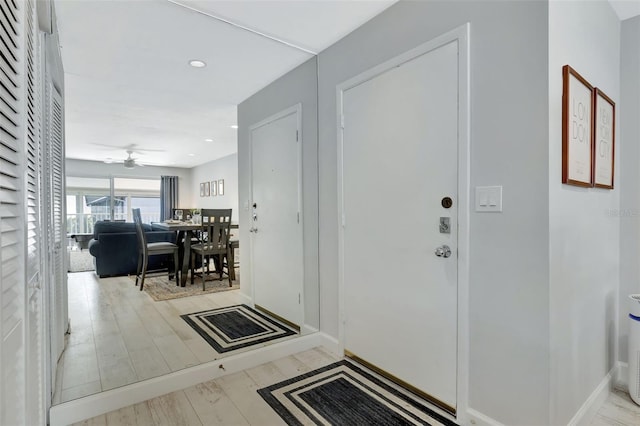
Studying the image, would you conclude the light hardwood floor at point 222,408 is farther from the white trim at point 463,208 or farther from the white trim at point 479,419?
the white trim at point 463,208

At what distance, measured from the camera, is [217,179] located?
373cm

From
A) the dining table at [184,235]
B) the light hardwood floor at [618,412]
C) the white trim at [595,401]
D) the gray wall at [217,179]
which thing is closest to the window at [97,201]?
the dining table at [184,235]

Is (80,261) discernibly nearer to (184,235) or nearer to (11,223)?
(184,235)

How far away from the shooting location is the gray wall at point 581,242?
1.38 meters

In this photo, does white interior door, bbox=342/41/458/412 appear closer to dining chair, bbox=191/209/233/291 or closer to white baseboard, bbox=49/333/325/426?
white baseboard, bbox=49/333/325/426

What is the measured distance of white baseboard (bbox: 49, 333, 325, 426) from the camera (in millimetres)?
1657

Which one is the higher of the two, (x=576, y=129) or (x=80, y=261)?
(x=576, y=129)

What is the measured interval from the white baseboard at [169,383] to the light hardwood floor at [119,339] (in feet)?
0.17

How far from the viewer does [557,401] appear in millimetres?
1407

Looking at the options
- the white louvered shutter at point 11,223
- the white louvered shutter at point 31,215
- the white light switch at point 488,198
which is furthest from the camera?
the white light switch at point 488,198

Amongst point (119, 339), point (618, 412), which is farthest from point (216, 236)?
point (618, 412)

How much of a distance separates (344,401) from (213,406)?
0.74 meters

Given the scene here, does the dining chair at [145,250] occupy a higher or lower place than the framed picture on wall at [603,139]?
lower

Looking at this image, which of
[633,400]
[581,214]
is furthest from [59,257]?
[633,400]
